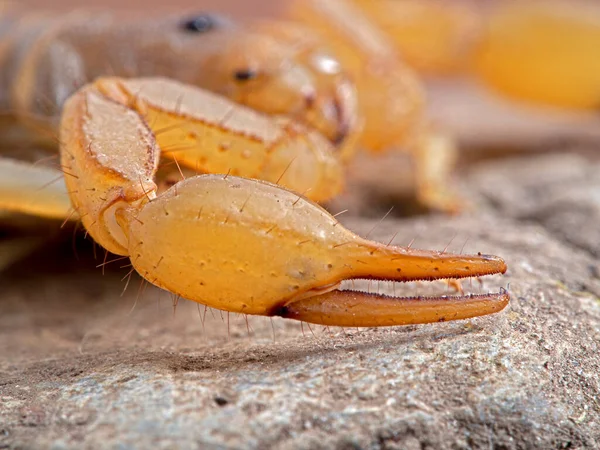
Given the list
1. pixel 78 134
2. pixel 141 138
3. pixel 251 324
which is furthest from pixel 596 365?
pixel 78 134

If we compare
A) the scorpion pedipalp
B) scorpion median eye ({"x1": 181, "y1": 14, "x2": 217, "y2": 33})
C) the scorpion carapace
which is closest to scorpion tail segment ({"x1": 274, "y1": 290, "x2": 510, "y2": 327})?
the scorpion pedipalp

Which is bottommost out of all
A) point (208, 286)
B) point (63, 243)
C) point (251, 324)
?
point (63, 243)

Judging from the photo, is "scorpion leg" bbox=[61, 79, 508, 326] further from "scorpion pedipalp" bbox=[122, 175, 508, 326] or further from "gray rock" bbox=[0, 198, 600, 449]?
"gray rock" bbox=[0, 198, 600, 449]

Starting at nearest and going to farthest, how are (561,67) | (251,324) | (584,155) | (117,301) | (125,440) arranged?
(125,440), (251,324), (117,301), (584,155), (561,67)

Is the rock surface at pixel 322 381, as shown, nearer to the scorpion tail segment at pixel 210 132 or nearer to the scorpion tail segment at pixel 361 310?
the scorpion tail segment at pixel 361 310

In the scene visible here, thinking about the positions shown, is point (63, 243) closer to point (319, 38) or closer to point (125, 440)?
point (319, 38)

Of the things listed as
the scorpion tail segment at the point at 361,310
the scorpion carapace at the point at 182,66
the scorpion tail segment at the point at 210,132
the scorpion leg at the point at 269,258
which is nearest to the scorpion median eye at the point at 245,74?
the scorpion carapace at the point at 182,66

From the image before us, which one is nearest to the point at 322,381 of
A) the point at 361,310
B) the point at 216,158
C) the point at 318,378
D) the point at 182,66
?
the point at 318,378

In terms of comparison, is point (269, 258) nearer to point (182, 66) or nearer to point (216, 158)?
point (216, 158)
